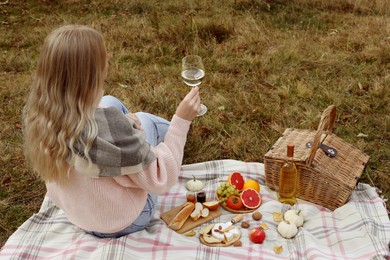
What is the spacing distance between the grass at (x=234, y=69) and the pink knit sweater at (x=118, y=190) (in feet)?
3.29

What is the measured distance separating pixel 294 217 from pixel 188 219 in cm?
73

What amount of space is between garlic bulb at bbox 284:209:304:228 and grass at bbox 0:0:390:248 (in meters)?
0.84

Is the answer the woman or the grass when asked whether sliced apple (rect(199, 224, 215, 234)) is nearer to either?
the woman

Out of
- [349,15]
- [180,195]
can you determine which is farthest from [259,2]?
[180,195]

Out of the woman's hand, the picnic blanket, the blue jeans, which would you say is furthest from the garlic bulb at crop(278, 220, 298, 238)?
the woman's hand

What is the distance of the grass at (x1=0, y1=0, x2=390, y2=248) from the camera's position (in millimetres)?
4152

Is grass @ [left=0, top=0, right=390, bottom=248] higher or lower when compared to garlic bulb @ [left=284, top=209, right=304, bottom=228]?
lower

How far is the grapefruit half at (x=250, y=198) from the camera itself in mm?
3330

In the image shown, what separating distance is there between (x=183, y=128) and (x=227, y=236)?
81cm

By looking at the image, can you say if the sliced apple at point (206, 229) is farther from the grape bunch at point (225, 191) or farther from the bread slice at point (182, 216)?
the grape bunch at point (225, 191)

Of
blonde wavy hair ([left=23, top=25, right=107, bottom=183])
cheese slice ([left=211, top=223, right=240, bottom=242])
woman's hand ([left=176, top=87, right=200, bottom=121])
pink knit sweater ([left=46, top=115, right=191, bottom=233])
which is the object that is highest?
blonde wavy hair ([left=23, top=25, right=107, bottom=183])

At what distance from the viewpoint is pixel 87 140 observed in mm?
2258

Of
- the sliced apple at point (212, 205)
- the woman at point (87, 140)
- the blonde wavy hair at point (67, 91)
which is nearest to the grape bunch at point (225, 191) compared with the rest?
the sliced apple at point (212, 205)

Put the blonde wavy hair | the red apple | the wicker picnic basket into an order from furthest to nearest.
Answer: the wicker picnic basket → the red apple → the blonde wavy hair
